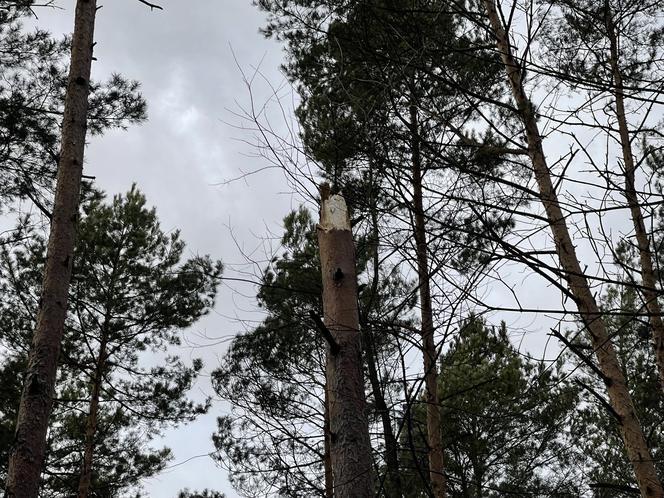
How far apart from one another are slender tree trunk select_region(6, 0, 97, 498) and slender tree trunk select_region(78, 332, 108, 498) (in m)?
6.70

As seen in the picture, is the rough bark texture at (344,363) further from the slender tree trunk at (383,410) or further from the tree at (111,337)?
the tree at (111,337)

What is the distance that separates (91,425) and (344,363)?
9.17 meters

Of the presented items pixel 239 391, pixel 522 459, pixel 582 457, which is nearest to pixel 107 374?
pixel 239 391

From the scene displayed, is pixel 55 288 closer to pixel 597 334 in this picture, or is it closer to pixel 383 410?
pixel 383 410

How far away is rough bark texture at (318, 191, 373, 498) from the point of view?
2672 mm

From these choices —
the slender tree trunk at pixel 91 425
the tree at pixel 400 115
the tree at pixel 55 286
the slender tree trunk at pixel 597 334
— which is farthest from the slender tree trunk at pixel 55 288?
the slender tree trunk at pixel 91 425

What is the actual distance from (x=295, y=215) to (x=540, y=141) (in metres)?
8.00

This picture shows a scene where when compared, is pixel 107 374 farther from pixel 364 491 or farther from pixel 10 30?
pixel 364 491

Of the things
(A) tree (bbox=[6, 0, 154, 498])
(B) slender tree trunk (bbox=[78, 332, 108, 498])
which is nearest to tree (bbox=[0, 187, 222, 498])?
(B) slender tree trunk (bbox=[78, 332, 108, 498])

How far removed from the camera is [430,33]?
10.9 ft

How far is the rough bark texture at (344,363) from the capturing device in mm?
2672

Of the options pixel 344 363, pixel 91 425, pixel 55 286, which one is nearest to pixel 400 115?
pixel 344 363

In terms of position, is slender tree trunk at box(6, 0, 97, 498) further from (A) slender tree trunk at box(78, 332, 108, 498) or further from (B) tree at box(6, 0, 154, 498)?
(A) slender tree trunk at box(78, 332, 108, 498)

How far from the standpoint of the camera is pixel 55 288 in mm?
4273
